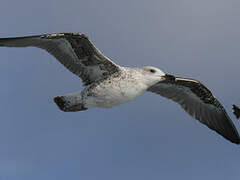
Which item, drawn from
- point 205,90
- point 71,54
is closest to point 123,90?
point 71,54

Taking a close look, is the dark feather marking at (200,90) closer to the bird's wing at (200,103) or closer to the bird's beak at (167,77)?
the bird's wing at (200,103)

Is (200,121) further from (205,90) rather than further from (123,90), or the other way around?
(123,90)

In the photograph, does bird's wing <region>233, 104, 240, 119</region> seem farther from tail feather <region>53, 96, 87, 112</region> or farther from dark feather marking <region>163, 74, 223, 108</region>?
tail feather <region>53, 96, 87, 112</region>

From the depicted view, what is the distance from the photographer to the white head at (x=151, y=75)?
1100cm

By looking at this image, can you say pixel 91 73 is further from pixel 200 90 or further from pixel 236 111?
pixel 236 111

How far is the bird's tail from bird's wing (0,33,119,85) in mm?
794

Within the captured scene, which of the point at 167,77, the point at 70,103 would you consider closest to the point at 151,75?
the point at 167,77

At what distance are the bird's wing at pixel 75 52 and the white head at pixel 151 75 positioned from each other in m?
0.85

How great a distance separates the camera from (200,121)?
1348cm

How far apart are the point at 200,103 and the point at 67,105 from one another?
5085mm

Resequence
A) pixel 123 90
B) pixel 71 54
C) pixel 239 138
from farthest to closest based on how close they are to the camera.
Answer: pixel 239 138, pixel 71 54, pixel 123 90

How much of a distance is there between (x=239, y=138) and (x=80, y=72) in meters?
5.89

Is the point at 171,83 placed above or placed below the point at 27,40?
below

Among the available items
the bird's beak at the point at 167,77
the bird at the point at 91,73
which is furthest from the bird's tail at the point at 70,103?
the bird's beak at the point at 167,77
